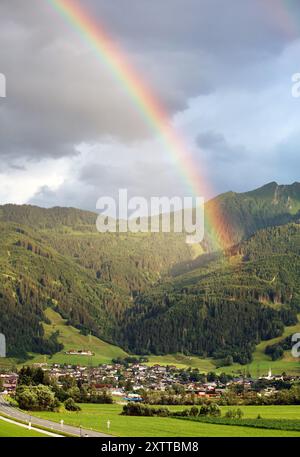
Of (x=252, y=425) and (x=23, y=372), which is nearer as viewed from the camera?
(x=252, y=425)

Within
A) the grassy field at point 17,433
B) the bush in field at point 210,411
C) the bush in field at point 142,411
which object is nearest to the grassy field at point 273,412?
the bush in field at point 210,411

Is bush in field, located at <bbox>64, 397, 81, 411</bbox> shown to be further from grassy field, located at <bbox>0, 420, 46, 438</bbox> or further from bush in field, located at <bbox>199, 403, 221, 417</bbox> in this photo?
grassy field, located at <bbox>0, 420, 46, 438</bbox>

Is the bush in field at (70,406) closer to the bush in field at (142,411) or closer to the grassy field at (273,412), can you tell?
the bush in field at (142,411)

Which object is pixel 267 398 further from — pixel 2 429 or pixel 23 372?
pixel 2 429

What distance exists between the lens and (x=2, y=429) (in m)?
83.4

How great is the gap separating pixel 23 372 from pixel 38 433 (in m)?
113

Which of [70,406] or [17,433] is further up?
Result: [17,433]

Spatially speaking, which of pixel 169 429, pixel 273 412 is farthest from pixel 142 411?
pixel 169 429

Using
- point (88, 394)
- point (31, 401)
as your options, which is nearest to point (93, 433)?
point (31, 401)

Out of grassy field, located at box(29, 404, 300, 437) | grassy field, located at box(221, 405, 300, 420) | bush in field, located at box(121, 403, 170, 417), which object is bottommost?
grassy field, located at box(221, 405, 300, 420)

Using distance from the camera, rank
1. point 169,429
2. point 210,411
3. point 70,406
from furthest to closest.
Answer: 1. point 70,406
2. point 210,411
3. point 169,429

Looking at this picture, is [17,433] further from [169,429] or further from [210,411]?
[210,411]

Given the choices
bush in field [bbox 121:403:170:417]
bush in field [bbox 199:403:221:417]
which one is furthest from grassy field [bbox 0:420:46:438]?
bush in field [bbox 199:403:221:417]
